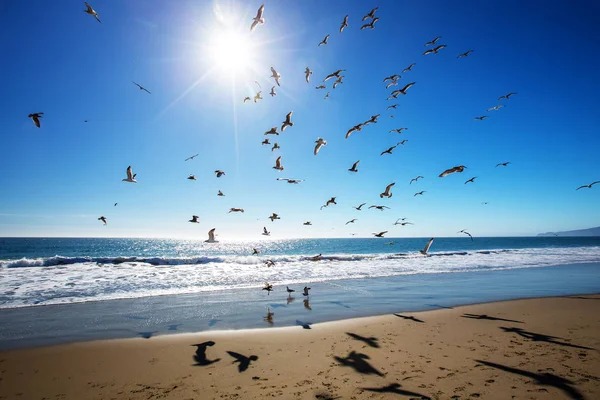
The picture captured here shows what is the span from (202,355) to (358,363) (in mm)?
4318

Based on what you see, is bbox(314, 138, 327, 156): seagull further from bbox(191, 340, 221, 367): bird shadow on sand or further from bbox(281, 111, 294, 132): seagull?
bbox(191, 340, 221, 367): bird shadow on sand

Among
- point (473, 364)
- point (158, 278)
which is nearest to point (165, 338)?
point (473, 364)

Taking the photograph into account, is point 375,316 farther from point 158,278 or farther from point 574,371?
point 158,278

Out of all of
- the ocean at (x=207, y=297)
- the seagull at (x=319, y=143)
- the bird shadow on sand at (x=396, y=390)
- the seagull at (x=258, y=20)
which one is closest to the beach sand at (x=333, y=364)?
the bird shadow on sand at (x=396, y=390)

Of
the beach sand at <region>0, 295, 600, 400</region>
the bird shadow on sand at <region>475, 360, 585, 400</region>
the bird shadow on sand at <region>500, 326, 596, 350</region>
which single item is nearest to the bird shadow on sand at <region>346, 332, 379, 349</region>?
the beach sand at <region>0, 295, 600, 400</region>

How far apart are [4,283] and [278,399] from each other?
921 inches

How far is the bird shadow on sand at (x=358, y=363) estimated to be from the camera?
7.21 metres

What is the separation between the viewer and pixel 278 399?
20.0ft

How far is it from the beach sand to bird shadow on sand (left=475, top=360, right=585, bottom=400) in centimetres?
2

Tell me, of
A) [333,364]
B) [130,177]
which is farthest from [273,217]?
[333,364]

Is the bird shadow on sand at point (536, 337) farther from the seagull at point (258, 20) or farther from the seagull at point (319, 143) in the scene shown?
the seagull at point (258, 20)

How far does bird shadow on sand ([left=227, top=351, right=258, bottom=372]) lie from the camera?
7.66m

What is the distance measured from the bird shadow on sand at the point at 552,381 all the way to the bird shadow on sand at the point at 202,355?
Answer: 24.2 feet

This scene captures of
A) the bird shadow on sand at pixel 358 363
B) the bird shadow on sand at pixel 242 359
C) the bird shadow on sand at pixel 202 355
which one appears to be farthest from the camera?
the bird shadow on sand at pixel 202 355
